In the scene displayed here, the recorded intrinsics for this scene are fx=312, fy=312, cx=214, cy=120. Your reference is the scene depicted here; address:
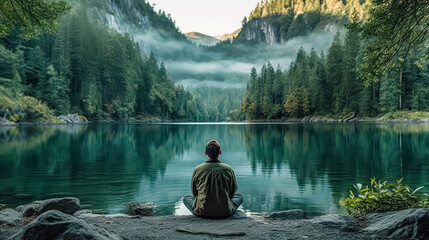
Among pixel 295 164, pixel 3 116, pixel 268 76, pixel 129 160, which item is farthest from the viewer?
pixel 268 76

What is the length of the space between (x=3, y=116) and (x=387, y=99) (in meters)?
76.6

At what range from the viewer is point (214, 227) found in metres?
5.85

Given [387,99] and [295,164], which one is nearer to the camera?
[295,164]

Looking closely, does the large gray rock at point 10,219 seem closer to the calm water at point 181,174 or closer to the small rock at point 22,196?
the calm water at point 181,174

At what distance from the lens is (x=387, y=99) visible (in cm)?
6956

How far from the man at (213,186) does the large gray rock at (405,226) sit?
2.61 meters

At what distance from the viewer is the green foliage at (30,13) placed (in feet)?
31.0

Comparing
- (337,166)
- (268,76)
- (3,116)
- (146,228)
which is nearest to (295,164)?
(337,166)

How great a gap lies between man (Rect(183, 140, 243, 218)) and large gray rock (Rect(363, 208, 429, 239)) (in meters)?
2.61

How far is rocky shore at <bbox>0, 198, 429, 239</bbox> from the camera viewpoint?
414 cm

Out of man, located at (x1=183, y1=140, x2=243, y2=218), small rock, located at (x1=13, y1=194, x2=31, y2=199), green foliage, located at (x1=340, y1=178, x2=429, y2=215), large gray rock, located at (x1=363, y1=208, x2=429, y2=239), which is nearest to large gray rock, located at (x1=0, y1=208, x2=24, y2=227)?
man, located at (x1=183, y1=140, x2=243, y2=218)

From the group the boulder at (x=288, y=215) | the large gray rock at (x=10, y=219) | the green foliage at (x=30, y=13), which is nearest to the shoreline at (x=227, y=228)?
the large gray rock at (x=10, y=219)

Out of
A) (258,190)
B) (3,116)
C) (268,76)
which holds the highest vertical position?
(268,76)

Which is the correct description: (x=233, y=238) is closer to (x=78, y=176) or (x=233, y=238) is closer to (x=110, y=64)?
(x=78, y=176)
